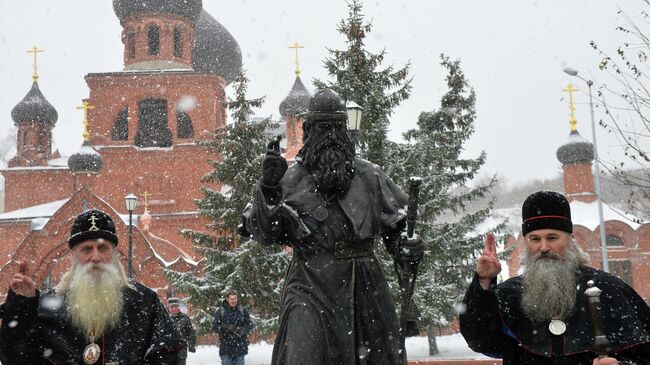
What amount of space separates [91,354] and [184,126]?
41077mm

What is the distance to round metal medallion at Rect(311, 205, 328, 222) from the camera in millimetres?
4668

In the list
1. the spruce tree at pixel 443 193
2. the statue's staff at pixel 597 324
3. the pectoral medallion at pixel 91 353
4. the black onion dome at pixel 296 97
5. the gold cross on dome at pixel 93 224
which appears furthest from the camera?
the black onion dome at pixel 296 97

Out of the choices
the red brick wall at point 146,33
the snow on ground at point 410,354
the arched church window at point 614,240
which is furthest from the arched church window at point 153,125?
the arched church window at point 614,240

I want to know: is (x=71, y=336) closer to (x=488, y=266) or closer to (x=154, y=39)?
(x=488, y=266)

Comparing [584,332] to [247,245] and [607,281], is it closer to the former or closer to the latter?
[607,281]

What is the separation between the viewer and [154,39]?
1715 inches

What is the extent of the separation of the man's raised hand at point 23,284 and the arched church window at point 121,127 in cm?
4027

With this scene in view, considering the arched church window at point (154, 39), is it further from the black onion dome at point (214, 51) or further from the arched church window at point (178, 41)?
the black onion dome at point (214, 51)

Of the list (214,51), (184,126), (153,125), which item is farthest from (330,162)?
(214,51)

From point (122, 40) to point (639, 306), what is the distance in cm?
4306

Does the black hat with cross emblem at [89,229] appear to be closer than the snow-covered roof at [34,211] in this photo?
Yes

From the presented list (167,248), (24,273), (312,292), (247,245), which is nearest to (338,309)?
(312,292)

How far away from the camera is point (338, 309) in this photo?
14.7 feet

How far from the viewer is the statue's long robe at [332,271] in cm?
441
